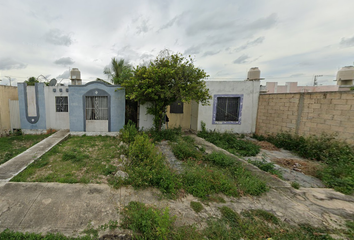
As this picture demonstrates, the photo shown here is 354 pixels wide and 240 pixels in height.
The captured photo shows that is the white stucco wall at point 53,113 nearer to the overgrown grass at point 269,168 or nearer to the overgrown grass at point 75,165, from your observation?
the overgrown grass at point 75,165

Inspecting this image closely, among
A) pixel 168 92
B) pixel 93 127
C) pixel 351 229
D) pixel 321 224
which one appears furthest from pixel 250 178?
pixel 93 127

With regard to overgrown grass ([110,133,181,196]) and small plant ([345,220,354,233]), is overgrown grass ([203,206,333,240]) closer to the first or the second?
small plant ([345,220,354,233])

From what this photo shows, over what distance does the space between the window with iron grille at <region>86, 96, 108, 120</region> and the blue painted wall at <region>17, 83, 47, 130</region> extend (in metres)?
3.04

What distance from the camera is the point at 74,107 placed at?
7414 mm

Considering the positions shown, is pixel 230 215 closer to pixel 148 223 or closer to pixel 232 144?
pixel 148 223

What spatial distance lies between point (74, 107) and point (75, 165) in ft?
14.1

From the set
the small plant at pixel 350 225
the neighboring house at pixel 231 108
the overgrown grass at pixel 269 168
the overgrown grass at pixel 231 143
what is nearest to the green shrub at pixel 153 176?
A: the overgrown grass at pixel 269 168

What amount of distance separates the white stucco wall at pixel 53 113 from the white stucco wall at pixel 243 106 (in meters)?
7.95

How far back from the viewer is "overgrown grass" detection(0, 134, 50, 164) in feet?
16.9

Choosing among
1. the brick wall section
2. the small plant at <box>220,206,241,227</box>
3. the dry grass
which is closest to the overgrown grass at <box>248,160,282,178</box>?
the dry grass

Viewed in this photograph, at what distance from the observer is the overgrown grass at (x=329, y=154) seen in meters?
3.66

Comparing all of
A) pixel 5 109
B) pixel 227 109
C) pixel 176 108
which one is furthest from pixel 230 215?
pixel 5 109

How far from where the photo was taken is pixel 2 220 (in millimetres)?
2418

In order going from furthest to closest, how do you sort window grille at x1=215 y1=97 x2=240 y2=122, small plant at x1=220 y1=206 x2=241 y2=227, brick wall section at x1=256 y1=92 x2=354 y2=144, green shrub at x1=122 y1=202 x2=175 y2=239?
window grille at x1=215 y1=97 x2=240 y2=122, brick wall section at x1=256 y1=92 x2=354 y2=144, small plant at x1=220 y1=206 x2=241 y2=227, green shrub at x1=122 y1=202 x2=175 y2=239
